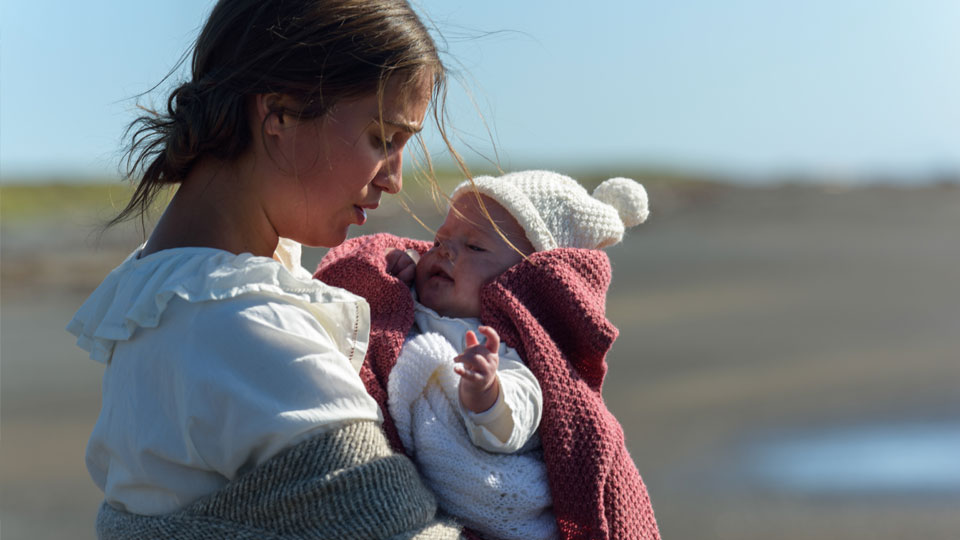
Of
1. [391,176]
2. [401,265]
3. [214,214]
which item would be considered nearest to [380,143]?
[391,176]

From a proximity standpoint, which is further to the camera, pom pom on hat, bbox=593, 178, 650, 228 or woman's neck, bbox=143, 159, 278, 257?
pom pom on hat, bbox=593, 178, 650, 228

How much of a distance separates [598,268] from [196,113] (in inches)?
37.5

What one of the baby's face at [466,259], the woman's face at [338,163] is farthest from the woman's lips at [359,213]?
the baby's face at [466,259]

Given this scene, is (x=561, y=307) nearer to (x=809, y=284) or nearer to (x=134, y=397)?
(x=134, y=397)

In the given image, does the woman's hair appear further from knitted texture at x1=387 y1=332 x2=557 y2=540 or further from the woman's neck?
knitted texture at x1=387 y1=332 x2=557 y2=540

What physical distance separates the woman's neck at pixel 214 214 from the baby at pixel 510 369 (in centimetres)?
39

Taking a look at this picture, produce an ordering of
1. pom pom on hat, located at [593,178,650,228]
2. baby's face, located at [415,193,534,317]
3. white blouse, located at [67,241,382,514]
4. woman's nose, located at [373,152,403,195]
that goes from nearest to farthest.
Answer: white blouse, located at [67,241,382,514], woman's nose, located at [373,152,403,195], baby's face, located at [415,193,534,317], pom pom on hat, located at [593,178,650,228]

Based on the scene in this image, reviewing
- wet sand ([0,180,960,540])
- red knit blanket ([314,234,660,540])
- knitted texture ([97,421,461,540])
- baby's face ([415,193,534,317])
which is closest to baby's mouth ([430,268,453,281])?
baby's face ([415,193,534,317])

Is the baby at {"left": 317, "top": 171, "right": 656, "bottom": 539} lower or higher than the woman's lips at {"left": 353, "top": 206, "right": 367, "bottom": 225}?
lower

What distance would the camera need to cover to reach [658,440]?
6.19m

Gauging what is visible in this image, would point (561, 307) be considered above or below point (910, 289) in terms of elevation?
above

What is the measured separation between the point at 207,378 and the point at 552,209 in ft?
3.45

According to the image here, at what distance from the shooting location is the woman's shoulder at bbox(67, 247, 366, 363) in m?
1.63

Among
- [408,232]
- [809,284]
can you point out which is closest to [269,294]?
[809,284]
